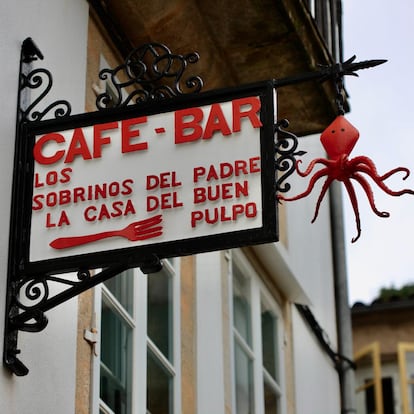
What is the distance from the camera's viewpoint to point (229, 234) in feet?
27.0

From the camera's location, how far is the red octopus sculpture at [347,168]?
8.37 m

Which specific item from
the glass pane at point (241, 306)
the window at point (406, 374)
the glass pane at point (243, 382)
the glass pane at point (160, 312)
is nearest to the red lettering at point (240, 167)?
the glass pane at point (160, 312)

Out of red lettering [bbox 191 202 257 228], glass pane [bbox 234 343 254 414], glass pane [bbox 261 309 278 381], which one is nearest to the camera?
red lettering [bbox 191 202 257 228]

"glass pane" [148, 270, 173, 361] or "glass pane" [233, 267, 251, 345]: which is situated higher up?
"glass pane" [233, 267, 251, 345]

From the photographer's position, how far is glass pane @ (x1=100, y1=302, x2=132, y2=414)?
10.4m

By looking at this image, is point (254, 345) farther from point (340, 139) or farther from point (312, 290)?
point (340, 139)

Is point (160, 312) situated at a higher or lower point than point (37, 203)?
higher

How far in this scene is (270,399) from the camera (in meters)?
14.7

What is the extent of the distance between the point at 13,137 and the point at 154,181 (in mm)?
1091

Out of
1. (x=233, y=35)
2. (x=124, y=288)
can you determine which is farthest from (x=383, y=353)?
(x=124, y=288)

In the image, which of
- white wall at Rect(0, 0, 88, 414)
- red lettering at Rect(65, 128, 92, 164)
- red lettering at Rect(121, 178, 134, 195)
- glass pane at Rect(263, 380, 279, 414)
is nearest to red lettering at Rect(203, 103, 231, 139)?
red lettering at Rect(121, 178, 134, 195)

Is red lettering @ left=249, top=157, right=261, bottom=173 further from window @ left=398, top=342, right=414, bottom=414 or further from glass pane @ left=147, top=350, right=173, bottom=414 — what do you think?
window @ left=398, top=342, right=414, bottom=414

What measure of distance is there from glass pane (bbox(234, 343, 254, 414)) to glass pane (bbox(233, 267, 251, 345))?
249 mm

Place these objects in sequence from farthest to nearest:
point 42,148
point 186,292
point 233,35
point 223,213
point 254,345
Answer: point 254,345 → point 186,292 → point 233,35 → point 42,148 → point 223,213
